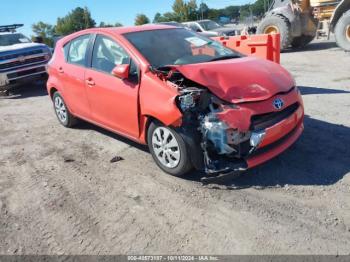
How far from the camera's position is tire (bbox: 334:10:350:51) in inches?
485

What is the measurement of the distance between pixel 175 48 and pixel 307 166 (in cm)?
228

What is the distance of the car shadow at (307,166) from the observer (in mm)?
4008

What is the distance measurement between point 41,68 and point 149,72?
825cm

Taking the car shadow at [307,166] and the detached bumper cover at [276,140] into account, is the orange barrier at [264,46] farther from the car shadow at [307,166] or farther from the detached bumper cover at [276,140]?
the detached bumper cover at [276,140]

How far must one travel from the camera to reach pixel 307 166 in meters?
4.29

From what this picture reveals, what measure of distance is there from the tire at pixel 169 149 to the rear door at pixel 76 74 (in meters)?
1.68

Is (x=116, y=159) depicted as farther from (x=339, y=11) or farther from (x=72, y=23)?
(x=72, y=23)

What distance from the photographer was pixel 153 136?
439 cm

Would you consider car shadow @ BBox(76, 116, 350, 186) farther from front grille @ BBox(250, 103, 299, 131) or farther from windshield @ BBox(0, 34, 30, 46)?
windshield @ BBox(0, 34, 30, 46)

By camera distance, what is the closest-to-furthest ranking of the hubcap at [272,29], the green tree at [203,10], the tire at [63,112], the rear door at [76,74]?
the rear door at [76,74] → the tire at [63,112] → the hubcap at [272,29] → the green tree at [203,10]

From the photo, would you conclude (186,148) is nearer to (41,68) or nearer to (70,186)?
(70,186)

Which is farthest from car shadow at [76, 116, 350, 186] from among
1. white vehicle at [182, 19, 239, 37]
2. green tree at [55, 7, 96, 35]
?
green tree at [55, 7, 96, 35]

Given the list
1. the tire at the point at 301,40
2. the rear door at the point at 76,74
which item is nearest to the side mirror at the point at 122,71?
the rear door at the point at 76,74

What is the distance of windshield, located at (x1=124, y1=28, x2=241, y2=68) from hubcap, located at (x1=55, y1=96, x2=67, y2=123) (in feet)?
7.56
